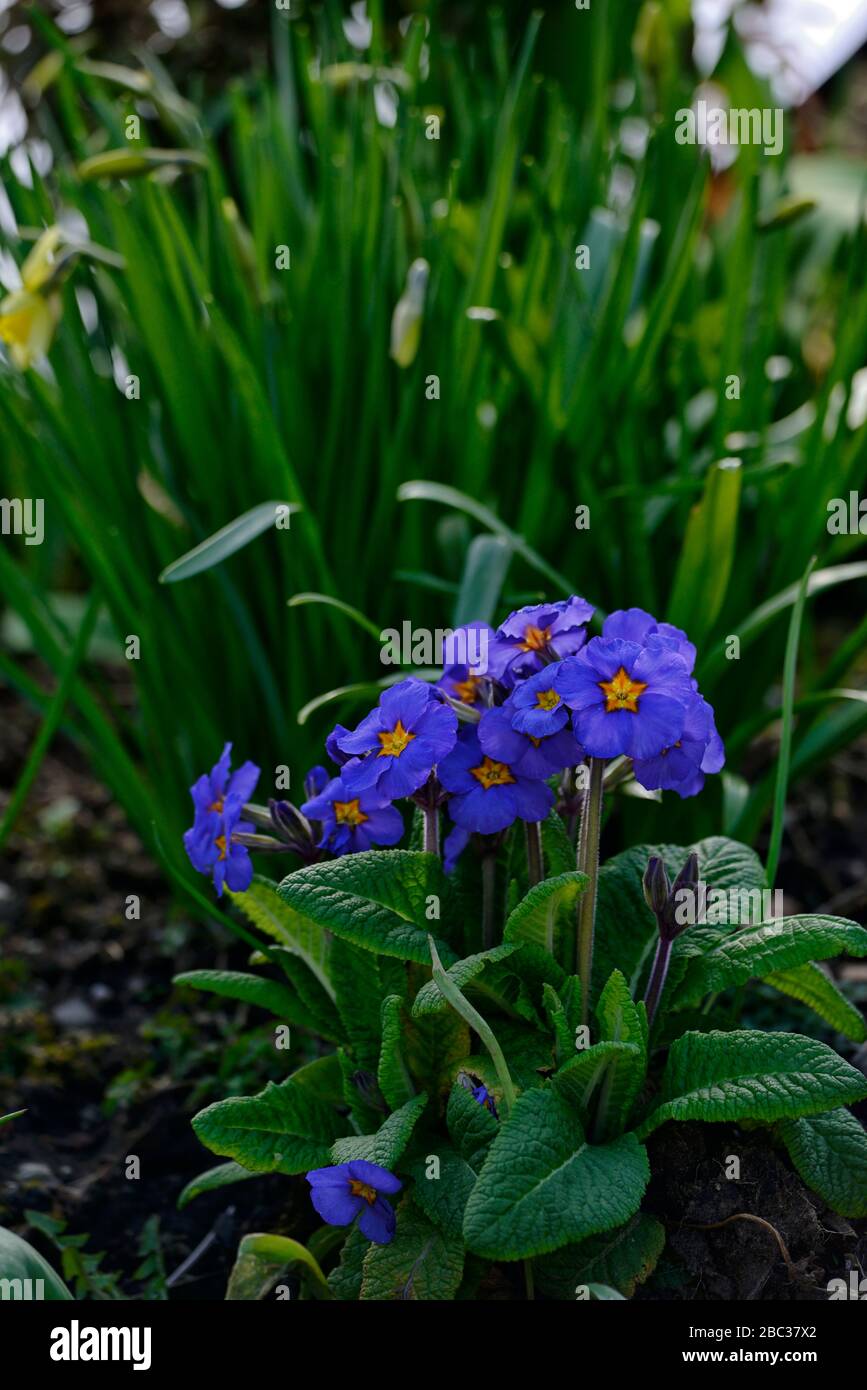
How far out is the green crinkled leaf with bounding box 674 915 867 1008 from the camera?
1.07 meters

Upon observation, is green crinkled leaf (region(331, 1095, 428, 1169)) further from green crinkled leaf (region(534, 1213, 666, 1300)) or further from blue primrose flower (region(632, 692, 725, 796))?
blue primrose flower (region(632, 692, 725, 796))

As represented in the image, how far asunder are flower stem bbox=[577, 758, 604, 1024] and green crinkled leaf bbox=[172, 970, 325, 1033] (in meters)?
0.31

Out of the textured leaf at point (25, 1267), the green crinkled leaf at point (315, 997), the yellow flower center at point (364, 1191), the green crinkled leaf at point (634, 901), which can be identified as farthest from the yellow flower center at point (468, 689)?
the textured leaf at point (25, 1267)

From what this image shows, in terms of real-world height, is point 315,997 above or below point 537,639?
below

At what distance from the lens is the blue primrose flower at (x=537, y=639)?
112 centimetres

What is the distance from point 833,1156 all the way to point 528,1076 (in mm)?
257

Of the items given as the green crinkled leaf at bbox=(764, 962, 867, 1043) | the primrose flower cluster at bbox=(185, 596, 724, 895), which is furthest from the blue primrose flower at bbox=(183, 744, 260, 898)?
the green crinkled leaf at bbox=(764, 962, 867, 1043)

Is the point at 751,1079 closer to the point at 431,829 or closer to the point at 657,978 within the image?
the point at 657,978

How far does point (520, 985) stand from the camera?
1157 millimetres

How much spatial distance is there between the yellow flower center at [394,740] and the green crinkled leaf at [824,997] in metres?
0.41

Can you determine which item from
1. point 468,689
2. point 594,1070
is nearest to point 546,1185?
point 594,1070
